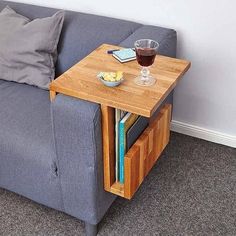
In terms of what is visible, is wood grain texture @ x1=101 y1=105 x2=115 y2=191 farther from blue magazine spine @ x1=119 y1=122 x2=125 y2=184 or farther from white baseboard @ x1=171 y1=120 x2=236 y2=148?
white baseboard @ x1=171 y1=120 x2=236 y2=148

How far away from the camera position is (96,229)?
5.57ft

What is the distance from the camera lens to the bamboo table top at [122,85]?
4.48 ft

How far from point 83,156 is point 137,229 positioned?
483 mm

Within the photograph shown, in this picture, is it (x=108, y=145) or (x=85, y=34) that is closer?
(x=108, y=145)

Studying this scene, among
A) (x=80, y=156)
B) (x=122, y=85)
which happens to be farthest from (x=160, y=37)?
(x=80, y=156)

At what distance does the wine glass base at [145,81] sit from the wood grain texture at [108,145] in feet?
0.49

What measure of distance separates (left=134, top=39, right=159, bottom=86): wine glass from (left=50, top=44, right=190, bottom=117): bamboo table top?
3cm

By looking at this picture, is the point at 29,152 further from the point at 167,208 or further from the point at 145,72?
the point at 167,208

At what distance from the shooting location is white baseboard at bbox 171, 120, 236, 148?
7.15 feet

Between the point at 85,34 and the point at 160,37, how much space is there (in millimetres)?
384

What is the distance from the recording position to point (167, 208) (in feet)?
5.99

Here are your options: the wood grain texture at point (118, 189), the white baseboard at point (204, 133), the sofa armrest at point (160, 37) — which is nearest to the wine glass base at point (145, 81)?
the sofa armrest at point (160, 37)

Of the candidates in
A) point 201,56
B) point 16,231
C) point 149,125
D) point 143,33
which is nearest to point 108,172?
point 149,125

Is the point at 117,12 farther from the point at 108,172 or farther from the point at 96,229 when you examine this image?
the point at 96,229
